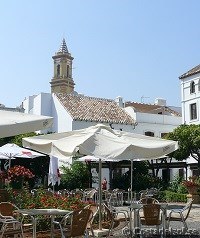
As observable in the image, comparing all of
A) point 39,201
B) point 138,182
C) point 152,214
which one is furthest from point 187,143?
point 152,214

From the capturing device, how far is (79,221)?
7160 millimetres

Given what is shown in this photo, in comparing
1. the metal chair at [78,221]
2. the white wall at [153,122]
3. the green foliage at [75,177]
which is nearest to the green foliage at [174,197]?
the green foliage at [75,177]

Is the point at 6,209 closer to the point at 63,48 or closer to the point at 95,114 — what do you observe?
the point at 95,114

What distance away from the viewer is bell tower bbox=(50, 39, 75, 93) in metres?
85.9

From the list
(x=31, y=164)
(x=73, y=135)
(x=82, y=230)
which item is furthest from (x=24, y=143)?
(x=31, y=164)

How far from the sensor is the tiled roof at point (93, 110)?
137 feet

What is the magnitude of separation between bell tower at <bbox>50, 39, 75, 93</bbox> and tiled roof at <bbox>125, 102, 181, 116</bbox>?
34485mm

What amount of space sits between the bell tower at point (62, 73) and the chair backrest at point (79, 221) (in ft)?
259

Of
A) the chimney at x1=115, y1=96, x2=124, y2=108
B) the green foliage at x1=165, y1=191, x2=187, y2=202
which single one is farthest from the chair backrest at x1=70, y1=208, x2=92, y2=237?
the chimney at x1=115, y1=96, x2=124, y2=108

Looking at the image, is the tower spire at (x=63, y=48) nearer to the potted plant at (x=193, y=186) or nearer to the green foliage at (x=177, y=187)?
the green foliage at (x=177, y=187)

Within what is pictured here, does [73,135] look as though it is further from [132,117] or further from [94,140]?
[132,117]

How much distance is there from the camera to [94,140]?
8.25m

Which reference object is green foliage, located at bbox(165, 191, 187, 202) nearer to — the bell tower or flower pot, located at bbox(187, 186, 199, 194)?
flower pot, located at bbox(187, 186, 199, 194)

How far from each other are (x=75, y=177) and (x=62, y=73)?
59.0 m
